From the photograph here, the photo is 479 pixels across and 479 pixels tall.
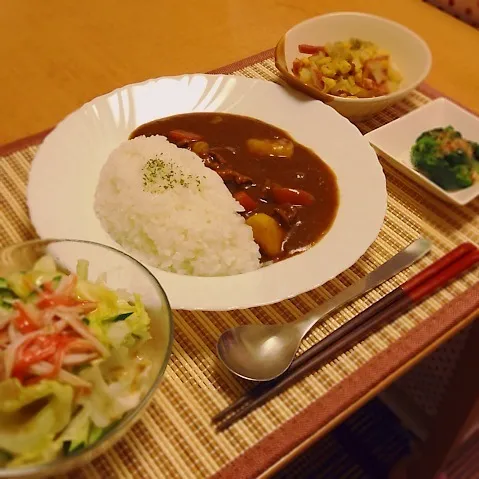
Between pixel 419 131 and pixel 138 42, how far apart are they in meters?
1.09

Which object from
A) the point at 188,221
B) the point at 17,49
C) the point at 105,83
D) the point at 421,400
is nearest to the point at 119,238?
the point at 188,221

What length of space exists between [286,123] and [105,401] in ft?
3.48

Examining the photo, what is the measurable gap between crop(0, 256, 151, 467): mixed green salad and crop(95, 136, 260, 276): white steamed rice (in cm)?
27

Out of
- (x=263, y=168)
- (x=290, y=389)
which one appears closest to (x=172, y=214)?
(x=263, y=168)

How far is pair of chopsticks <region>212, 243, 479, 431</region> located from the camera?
1.09 meters

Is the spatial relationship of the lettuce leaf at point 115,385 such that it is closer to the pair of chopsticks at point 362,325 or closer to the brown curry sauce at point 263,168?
the pair of chopsticks at point 362,325

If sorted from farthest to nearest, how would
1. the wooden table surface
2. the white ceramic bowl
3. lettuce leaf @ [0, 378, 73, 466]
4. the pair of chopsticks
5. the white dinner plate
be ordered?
the wooden table surface, the white ceramic bowl, the white dinner plate, the pair of chopsticks, lettuce leaf @ [0, 378, 73, 466]

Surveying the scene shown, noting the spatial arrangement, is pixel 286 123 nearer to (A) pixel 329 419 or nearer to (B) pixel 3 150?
(B) pixel 3 150

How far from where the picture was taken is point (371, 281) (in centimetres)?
132

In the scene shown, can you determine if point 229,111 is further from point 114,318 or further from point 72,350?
point 72,350

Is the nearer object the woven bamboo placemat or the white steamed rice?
the woven bamboo placemat

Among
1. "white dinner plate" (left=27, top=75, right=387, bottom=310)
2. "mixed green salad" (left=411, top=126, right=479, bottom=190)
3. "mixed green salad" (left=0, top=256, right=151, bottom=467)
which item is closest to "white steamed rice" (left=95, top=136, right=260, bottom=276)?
"white dinner plate" (left=27, top=75, right=387, bottom=310)

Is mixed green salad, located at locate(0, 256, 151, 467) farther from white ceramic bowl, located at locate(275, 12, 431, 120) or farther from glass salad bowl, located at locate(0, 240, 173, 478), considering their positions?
white ceramic bowl, located at locate(275, 12, 431, 120)

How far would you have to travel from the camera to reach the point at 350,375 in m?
1.15
